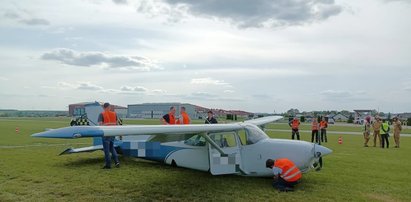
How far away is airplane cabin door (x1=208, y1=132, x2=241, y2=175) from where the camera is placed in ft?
29.8

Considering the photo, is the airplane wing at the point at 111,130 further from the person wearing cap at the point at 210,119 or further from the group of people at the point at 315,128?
the group of people at the point at 315,128

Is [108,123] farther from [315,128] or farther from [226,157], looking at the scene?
[315,128]

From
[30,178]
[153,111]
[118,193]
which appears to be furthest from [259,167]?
[153,111]

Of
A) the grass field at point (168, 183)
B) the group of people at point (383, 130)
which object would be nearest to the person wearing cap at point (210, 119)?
the grass field at point (168, 183)

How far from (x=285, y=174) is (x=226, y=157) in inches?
61.0

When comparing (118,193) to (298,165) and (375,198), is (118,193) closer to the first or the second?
(298,165)

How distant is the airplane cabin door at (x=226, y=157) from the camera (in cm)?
907

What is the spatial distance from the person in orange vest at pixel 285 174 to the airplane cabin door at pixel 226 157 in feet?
3.39

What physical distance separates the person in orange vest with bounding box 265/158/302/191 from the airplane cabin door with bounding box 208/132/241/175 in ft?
3.39

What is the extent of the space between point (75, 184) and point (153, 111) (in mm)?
116584

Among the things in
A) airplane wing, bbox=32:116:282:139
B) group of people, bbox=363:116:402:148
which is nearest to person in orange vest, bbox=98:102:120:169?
airplane wing, bbox=32:116:282:139

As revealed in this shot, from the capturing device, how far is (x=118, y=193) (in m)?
8.04

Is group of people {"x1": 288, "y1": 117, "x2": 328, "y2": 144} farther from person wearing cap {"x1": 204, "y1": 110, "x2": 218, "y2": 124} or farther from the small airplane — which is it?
the small airplane

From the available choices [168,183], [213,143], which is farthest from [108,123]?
[213,143]
